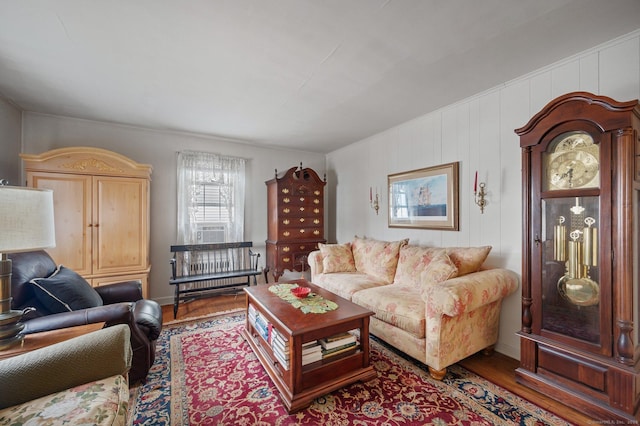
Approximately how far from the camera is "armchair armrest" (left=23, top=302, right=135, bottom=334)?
1.50 m

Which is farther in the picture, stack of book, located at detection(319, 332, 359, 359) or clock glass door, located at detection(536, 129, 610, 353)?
stack of book, located at detection(319, 332, 359, 359)

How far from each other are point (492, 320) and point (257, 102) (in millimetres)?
3122

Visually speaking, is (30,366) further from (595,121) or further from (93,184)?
(595,121)

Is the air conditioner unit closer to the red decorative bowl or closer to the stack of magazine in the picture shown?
the stack of magazine

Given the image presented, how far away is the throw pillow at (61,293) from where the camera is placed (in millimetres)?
1713

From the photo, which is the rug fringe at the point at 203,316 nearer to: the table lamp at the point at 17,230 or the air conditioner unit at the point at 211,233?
the air conditioner unit at the point at 211,233

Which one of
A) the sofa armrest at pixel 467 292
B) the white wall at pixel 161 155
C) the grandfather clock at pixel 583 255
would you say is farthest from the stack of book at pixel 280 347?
the white wall at pixel 161 155

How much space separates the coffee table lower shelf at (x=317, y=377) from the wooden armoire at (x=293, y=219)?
217 cm

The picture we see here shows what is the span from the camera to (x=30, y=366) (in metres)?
1.10

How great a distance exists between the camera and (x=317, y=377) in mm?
1750

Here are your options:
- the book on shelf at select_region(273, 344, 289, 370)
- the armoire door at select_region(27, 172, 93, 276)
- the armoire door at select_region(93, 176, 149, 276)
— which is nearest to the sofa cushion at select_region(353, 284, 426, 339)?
the book on shelf at select_region(273, 344, 289, 370)

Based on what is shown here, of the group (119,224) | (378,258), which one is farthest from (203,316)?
(378,258)

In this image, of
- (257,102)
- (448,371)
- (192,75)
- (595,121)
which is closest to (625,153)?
(595,121)

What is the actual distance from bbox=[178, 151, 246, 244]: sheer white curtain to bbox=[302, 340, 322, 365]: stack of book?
280cm
